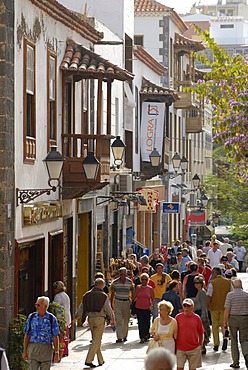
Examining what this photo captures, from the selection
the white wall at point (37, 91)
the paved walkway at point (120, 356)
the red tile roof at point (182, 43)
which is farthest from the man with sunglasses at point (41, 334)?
the red tile roof at point (182, 43)

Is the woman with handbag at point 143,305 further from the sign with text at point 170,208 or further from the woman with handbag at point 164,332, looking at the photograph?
the sign with text at point 170,208

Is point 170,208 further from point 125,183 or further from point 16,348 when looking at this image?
point 16,348

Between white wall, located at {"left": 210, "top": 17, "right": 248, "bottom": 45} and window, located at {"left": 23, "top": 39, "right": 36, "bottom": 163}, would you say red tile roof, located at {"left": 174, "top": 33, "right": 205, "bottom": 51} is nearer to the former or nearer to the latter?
window, located at {"left": 23, "top": 39, "right": 36, "bottom": 163}

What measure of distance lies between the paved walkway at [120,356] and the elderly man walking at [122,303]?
25 centimetres

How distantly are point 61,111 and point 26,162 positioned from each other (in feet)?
11.5

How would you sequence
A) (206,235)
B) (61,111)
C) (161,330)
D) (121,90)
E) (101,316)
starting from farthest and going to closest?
(206,235) → (121,90) → (61,111) → (101,316) → (161,330)

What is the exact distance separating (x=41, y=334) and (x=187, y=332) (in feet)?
6.99

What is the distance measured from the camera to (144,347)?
74.1 ft

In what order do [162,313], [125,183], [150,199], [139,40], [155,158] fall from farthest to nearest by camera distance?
[139,40] → [150,199] → [155,158] → [125,183] → [162,313]

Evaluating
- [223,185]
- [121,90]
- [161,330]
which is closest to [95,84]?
[121,90]

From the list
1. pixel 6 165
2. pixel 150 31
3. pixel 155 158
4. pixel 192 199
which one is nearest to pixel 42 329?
pixel 6 165

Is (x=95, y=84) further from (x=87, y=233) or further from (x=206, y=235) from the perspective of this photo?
(x=206, y=235)

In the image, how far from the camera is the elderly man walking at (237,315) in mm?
19250

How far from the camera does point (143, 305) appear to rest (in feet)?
76.4
